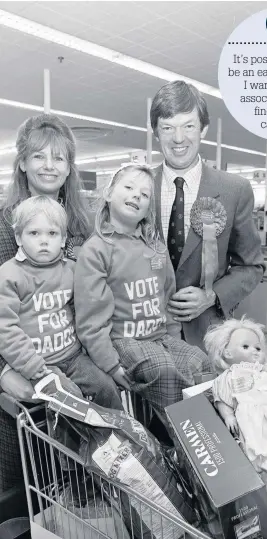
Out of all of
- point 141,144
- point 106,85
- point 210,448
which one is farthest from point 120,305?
point 141,144

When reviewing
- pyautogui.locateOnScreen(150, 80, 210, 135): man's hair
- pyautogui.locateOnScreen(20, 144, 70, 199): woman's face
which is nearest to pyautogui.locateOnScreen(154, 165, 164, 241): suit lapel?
pyautogui.locateOnScreen(150, 80, 210, 135): man's hair

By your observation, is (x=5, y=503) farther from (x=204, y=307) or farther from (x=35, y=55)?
Answer: (x=35, y=55)

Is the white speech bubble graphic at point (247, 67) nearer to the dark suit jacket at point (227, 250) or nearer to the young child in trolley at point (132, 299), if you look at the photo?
the dark suit jacket at point (227, 250)

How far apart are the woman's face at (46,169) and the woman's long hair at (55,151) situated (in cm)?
2

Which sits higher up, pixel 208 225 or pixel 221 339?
pixel 208 225

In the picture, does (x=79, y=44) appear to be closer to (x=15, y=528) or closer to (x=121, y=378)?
(x=121, y=378)

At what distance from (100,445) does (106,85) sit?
335 inches

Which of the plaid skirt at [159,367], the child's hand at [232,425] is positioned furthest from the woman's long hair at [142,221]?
the child's hand at [232,425]

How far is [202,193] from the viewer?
177 cm

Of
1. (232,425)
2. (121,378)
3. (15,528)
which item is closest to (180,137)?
(121,378)

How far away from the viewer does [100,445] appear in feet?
3.89

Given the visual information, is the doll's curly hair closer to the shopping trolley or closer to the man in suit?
the man in suit

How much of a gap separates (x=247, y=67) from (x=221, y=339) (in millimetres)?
1551

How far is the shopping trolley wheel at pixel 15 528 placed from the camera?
69.6 inches
